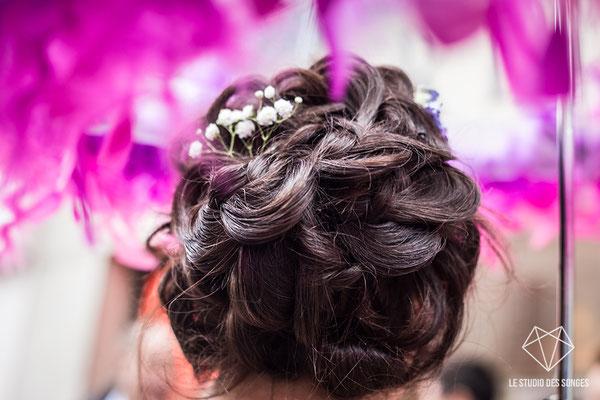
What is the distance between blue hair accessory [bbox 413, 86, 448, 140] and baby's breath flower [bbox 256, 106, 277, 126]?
244 millimetres

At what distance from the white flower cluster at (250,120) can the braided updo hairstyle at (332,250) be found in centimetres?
1

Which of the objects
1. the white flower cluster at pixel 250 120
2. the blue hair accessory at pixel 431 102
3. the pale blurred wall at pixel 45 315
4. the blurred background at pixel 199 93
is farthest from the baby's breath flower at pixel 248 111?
the pale blurred wall at pixel 45 315

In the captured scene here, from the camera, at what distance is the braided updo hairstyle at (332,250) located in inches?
28.2

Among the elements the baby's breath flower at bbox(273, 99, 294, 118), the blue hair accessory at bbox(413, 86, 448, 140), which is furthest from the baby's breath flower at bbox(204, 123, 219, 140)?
the blue hair accessory at bbox(413, 86, 448, 140)

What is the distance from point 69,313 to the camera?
3.93m

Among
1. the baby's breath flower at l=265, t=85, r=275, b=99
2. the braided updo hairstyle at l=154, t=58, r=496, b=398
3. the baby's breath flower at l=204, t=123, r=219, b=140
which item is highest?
the baby's breath flower at l=265, t=85, r=275, b=99

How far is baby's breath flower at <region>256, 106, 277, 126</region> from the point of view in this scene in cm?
83

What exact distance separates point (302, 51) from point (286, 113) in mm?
326

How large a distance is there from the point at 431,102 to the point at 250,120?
11.6 inches

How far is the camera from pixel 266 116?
0.83 meters

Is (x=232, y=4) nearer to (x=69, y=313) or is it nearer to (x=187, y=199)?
(x=187, y=199)

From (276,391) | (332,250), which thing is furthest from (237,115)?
(276,391)

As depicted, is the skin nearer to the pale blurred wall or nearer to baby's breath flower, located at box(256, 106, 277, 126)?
baby's breath flower, located at box(256, 106, 277, 126)

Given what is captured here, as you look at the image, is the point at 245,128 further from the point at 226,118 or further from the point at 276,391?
the point at 276,391
